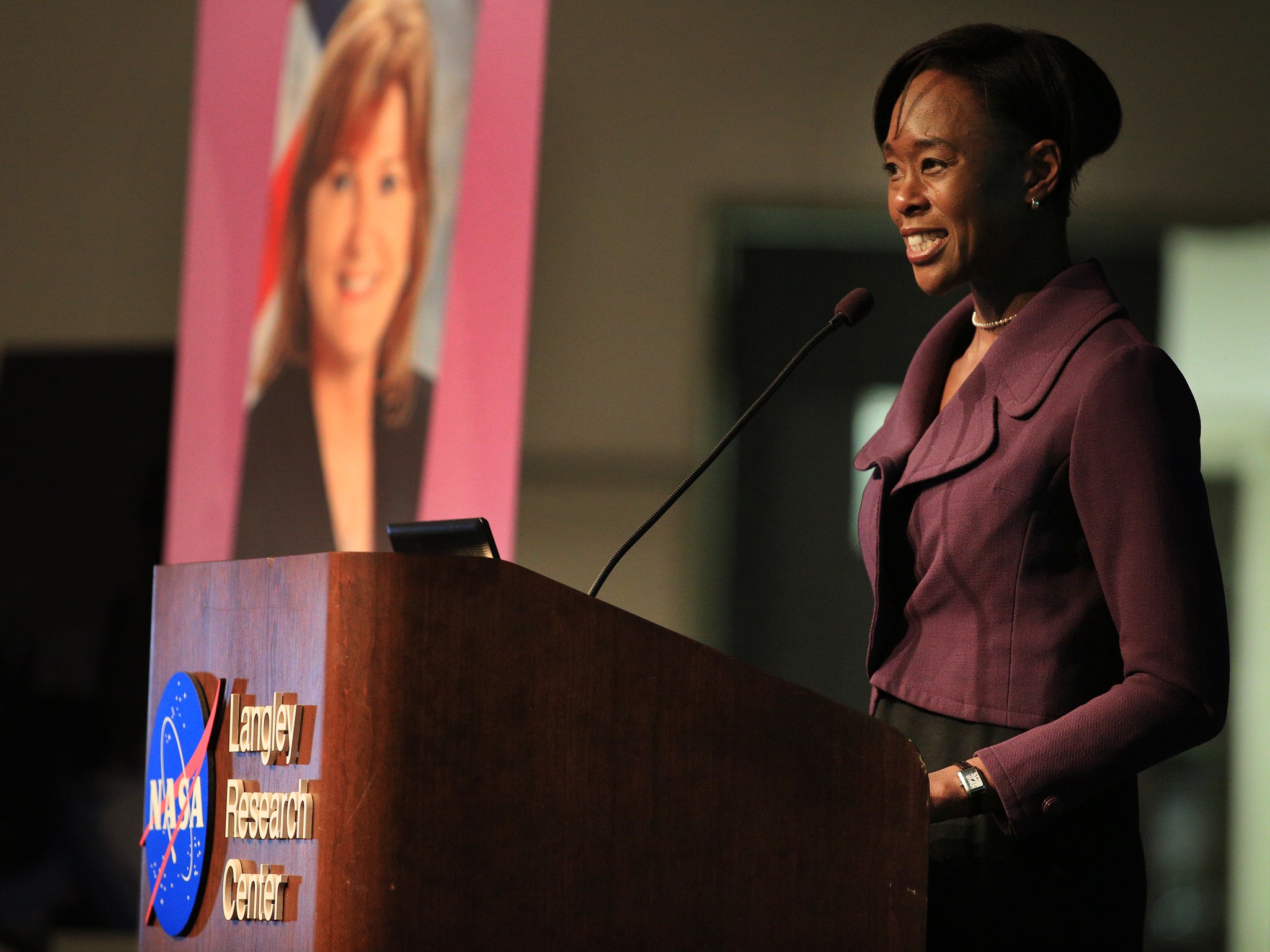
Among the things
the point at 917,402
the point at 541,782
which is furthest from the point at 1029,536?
the point at 541,782

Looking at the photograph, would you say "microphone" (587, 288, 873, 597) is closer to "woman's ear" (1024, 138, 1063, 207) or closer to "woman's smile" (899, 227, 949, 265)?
"woman's smile" (899, 227, 949, 265)

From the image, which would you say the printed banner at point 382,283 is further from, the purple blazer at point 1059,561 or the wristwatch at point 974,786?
the wristwatch at point 974,786

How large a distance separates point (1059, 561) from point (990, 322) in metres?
0.32

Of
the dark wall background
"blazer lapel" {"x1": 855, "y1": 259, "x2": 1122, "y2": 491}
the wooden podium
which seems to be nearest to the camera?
the wooden podium

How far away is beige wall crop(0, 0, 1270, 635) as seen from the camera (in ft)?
11.5

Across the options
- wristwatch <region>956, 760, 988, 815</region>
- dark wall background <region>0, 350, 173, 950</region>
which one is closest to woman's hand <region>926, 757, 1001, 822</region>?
wristwatch <region>956, 760, 988, 815</region>

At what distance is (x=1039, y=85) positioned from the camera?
4.58ft

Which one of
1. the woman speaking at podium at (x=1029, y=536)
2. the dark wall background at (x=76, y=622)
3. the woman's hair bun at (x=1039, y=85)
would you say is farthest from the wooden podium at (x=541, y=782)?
the dark wall background at (x=76, y=622)

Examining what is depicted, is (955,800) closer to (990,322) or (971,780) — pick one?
(971,780)

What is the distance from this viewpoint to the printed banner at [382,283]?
11.3 ft

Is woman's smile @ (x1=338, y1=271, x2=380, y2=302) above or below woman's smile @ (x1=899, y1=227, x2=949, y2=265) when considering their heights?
above

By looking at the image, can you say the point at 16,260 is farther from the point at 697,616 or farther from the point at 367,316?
the point at 697,616

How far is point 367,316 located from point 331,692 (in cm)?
259

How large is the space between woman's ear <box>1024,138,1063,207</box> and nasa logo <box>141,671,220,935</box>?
891 millimetres
